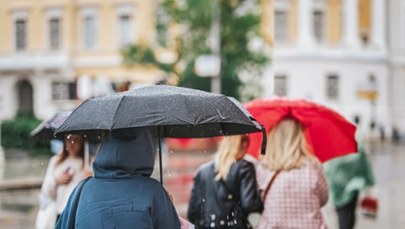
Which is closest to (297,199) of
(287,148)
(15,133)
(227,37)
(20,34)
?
(287,148)

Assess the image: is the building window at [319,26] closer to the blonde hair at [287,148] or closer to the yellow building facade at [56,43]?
the yellow building facade at [56,43]

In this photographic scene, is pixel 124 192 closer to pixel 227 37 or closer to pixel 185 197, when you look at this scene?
pixel 185 197

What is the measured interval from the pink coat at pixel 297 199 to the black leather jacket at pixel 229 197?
0.67 feet

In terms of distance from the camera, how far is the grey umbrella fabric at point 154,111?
3938 millimetres

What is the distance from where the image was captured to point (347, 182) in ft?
29.7

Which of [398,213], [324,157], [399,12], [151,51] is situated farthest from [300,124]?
[399,12]

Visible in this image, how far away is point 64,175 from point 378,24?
5238 cm

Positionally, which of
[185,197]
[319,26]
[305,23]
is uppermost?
[305,23]

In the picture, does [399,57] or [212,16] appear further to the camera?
[399,57]

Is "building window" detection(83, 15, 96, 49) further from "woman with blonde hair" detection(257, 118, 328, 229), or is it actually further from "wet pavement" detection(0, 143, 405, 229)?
"woman with blonde hair" detection(257, 118, 328, 229)

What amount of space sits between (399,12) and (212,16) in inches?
957

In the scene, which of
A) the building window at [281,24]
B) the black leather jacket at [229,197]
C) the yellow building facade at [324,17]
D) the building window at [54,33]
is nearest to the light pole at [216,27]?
the building window at [281,24]

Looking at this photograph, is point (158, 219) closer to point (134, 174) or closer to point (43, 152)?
point (134, 174)

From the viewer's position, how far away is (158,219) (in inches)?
148
